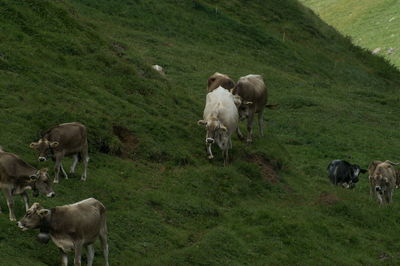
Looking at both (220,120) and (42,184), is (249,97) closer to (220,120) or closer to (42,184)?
(220,120)

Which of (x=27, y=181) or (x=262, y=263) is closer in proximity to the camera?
(x=27, y=181)

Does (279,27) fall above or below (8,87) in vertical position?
above

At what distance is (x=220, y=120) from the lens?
3002cm

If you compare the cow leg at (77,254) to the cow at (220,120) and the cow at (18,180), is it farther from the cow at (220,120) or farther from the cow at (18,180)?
the cow at (220,120)

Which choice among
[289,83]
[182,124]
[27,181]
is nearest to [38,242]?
[27,181]

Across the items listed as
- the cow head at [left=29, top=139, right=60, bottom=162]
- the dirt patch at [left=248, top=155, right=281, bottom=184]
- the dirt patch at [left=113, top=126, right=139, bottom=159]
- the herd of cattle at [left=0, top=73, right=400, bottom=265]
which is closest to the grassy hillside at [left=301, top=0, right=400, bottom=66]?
the herd of cattle at [left=0, top=73, right=400, bottom=265]

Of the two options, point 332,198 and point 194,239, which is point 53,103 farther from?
point 332,198

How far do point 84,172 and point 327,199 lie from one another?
440 inches

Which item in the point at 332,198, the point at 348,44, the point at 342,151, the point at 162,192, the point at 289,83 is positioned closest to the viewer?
the point at 162,192

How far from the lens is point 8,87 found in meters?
28.4

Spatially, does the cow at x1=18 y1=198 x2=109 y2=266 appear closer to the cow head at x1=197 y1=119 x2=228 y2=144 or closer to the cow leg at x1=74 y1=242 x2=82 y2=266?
the cow leg at x1=74 y1=242 x2=82 y2=266

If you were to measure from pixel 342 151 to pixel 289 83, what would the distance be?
1179 cm

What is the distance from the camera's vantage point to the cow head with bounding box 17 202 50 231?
17484mm

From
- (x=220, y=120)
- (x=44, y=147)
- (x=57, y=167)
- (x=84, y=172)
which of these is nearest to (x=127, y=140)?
(x=220, y=120)
